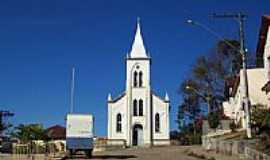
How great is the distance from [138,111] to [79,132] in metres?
40.5

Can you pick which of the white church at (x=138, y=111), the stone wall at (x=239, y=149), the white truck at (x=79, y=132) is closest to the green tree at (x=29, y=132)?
the white truck at (x=79, y=132)

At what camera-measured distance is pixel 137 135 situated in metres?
75.6

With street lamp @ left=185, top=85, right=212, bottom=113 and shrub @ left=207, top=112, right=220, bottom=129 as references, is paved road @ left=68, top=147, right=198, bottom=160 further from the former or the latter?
street lamp @ left=185, top=85, right=212, bottom=113

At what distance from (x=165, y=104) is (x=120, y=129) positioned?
24.2 ft

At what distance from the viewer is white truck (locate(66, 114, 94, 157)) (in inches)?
1398

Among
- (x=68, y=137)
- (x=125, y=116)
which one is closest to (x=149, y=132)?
(x=125, y=116)

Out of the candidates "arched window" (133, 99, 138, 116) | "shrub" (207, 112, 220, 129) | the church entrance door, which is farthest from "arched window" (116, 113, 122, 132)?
"shrub" (207, 112, 220, 129)

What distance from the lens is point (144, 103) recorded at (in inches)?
2992

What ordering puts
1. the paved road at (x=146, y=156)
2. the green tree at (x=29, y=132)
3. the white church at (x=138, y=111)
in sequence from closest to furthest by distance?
1. the paved road at (x=146, y=156)
2. the green tree at (x=29, y=132)
3. the white church at (x=138, y=111)

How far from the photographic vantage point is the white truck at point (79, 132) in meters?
35.5

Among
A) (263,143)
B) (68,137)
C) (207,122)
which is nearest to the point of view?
(263,143)

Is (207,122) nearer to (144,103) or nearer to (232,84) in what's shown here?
(232,84)

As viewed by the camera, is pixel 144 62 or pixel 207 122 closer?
pixel 207 122

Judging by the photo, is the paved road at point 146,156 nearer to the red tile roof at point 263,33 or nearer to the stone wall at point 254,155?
the stone wall at point 254,155
